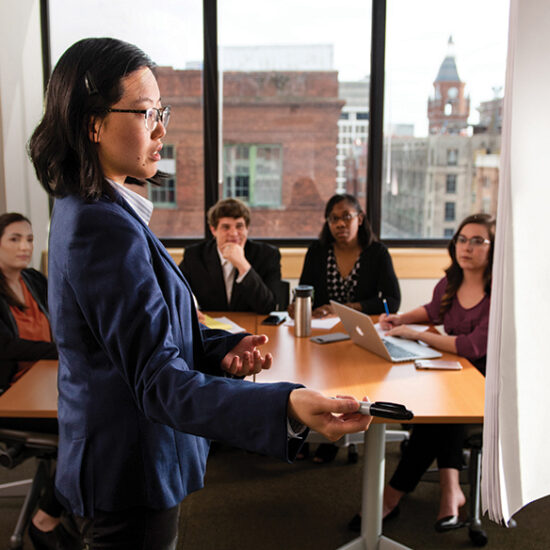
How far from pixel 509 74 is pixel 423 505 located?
2507mm

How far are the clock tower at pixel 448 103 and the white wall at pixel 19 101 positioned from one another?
117 inches

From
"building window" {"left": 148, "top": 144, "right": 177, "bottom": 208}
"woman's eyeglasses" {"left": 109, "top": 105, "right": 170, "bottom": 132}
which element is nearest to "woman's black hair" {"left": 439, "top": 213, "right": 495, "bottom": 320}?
"woman's eyeglasses" {"left": 109, "top": 105, "right": 170, "bottom": 132}

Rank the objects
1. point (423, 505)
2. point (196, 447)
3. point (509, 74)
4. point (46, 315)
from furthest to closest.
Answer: point (46, 315)
point (423, 505)
point (196, 447)
point (509, 74)

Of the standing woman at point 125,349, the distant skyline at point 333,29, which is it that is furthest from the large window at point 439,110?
the standing woman at point 125,349

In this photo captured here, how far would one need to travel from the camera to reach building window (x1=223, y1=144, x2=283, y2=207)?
474cm

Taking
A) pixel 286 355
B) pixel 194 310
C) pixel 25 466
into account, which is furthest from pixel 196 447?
pixel 25 466

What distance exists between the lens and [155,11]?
4500mm

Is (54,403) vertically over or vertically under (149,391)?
under

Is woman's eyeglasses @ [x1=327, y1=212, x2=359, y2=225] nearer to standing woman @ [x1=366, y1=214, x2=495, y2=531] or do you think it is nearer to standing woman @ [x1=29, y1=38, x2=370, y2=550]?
standing woman @ [x1=366, y1=214, x2=495, y2=531]

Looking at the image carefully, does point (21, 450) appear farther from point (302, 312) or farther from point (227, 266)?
point (227, 266)

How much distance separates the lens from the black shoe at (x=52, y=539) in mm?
2215

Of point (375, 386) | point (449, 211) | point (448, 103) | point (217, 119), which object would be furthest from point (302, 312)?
point (448, 103)

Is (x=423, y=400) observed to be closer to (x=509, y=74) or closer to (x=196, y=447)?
(x=196, y=447)

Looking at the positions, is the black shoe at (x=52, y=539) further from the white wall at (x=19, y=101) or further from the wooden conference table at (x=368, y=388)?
the white wall at (x=19, y=101)
